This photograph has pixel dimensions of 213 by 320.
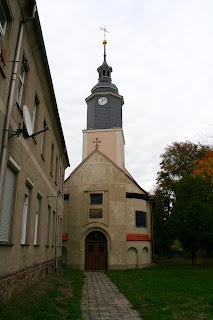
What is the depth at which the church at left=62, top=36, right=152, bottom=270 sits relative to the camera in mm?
23734

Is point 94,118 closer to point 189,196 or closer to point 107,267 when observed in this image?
point 189,196

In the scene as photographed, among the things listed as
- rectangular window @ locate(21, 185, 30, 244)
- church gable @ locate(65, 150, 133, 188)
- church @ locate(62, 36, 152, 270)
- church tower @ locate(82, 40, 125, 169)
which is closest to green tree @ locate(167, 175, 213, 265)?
church @ locate(62, 36, 152, 270)

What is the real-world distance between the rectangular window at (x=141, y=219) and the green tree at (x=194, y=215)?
128 inches

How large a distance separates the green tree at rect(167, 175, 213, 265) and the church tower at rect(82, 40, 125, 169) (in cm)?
958

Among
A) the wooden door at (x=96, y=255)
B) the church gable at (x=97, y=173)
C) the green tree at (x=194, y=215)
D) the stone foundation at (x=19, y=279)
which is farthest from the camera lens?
the green tree at (x=194, y=215)

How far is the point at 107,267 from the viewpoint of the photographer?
76.6 feet

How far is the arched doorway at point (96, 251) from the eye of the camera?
23656 mm

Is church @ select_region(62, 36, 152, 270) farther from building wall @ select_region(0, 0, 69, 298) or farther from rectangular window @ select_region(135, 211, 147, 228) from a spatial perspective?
building wall @ select_region(0, 0, 69, 298)

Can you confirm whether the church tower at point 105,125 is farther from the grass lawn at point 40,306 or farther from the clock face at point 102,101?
the grass lawn at point 40,306

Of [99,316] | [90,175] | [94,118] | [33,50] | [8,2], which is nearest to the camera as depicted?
[8,2]

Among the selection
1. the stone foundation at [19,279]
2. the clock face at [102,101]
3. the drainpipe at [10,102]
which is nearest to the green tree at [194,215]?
the clock face at [102,101]

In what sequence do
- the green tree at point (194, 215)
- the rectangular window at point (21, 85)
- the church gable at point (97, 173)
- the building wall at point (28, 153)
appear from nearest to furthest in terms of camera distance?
the building wall at point (28, 153)
the rectangular window at point (21, 85)
the church gable at point (97, 173)
the green tree at point (194, 215)

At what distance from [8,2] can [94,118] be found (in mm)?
29400

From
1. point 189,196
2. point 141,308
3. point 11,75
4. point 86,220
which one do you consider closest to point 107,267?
point 86,220
